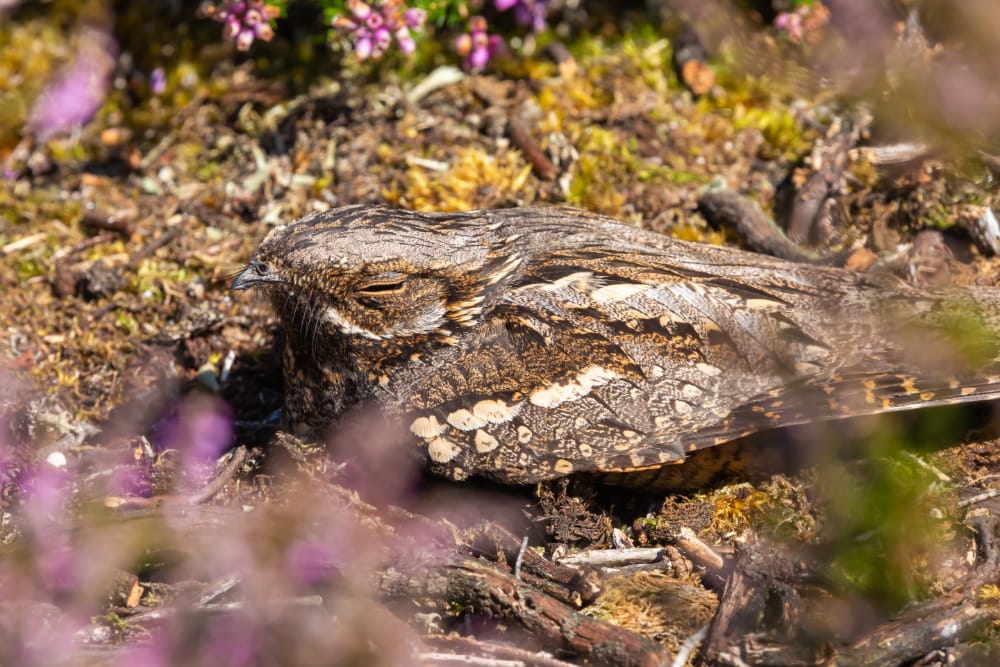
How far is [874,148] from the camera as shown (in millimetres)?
4309

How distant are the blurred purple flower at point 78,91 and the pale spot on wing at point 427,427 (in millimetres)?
3051

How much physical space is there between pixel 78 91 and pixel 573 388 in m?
3.54

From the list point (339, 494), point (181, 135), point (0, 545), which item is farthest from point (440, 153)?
point (0, 545)

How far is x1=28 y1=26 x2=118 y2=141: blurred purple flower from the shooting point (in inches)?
199

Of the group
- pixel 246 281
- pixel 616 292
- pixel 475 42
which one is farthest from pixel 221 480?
pixel 475 42

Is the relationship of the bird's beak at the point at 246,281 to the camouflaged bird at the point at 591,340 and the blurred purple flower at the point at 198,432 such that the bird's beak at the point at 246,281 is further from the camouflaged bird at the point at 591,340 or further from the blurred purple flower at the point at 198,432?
the blurred purple flower at the point at 198,432

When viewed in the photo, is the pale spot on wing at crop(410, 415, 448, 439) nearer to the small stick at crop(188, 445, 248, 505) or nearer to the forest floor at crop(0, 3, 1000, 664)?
the forest floor at crop(0, 3, 1000, 664)

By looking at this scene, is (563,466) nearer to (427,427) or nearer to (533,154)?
(427,427)

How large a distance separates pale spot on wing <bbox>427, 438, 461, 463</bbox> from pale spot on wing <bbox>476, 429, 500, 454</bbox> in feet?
0.25

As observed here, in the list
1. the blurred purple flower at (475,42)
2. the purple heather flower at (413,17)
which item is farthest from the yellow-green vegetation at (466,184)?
the purple heather flower at (413,17)

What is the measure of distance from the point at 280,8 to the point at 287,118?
618 millimetres

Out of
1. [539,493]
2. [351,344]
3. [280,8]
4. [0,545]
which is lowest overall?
[0,545]

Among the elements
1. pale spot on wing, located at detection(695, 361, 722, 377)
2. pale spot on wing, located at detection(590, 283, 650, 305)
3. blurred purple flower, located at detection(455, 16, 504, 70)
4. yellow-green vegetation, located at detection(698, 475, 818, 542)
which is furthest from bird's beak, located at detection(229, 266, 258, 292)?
blurred purple flower, located at detection(455, 16, 504, 70)

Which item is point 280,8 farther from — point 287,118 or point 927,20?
point 927,20
